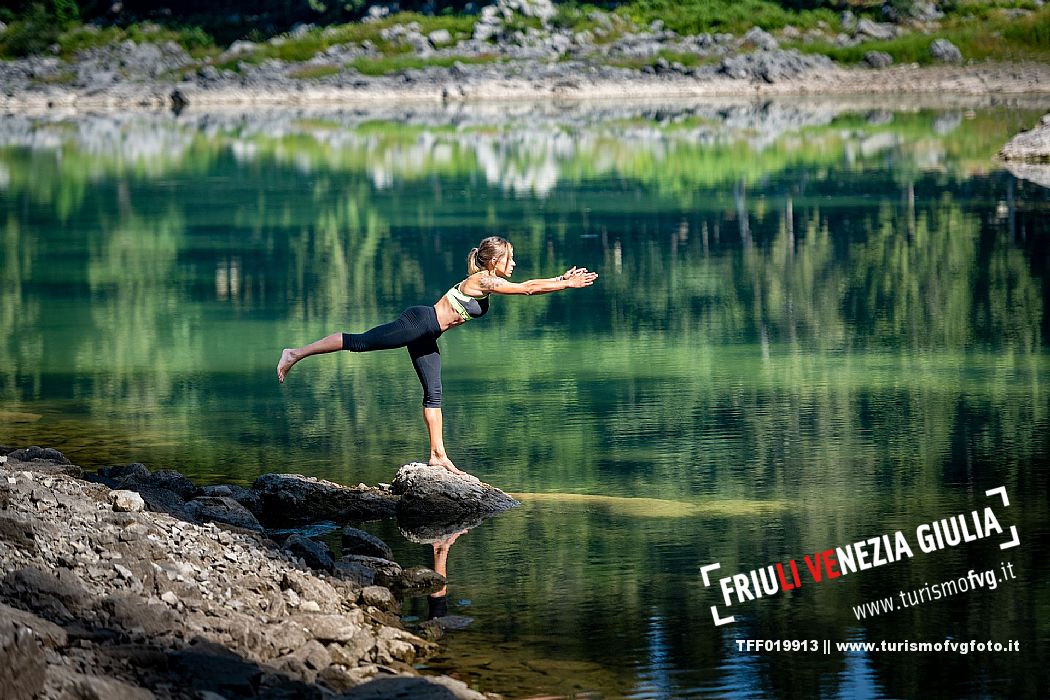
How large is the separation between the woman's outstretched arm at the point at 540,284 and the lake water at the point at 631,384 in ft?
5.24

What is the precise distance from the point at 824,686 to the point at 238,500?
493cm

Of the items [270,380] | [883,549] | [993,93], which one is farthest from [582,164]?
[993,93]

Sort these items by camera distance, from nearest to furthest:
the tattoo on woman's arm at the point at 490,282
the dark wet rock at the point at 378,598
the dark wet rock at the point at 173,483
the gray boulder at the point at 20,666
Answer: the gray boulder at the point at 20,666
the dark wet rock at the point at 378,598
the dark wet rock at the point at 173,483
the tattoo on woman's arm at the point at 490,282

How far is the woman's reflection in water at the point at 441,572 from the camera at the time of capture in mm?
10180

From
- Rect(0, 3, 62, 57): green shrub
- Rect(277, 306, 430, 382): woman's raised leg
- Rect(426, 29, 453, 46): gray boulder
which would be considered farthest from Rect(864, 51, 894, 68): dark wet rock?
Rect(277, 306, 430, 382): woman's raised leg

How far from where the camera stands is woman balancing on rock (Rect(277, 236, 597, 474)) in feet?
39.8

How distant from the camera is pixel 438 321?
12430mm

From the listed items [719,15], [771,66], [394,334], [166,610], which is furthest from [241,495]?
[719,15]

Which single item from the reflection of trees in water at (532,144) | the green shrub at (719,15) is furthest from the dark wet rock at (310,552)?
the green shrub at (719,15)

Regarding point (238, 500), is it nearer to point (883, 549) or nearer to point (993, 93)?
point (883, 549)

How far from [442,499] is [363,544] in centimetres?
111

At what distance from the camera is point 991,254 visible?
26.1m

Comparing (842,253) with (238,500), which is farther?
(842,253)

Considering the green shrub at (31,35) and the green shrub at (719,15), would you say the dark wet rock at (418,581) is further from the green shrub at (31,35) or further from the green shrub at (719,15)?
the green shrub at (31,35)
